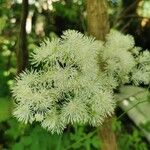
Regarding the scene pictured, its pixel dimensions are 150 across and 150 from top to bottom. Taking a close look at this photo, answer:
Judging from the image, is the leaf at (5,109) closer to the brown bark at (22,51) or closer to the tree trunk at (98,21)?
the brown bark at (22,51)

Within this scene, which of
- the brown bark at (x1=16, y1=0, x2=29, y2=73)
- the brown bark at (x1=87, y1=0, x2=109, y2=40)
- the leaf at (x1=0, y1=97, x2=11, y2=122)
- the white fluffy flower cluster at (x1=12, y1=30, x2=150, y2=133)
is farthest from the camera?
the leaf at (x1=0, y1=97, x2=11, y2=122)

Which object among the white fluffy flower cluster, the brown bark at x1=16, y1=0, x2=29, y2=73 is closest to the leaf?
the brown bark at x1=16, y1=0, x2=29, y2=73

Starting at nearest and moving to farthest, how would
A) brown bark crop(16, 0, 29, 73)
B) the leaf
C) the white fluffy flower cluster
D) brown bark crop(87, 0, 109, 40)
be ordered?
the white fluffy flower cluster, brown bark crop(87, 0, 109, 40), brown bark crop(16, 0, 29, 73), the leaf

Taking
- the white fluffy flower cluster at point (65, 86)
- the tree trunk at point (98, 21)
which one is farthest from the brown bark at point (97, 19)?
the white fluffy flower cluster at point (65, 86)

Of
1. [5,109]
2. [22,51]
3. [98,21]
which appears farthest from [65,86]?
[5,109]

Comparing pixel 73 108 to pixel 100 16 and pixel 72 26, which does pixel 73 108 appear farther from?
pixel 72 26

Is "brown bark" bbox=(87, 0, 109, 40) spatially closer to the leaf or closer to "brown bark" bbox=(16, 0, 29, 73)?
"brown bark" bbox=(16, 0, 29, 73)

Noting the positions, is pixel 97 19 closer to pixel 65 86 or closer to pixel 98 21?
pixel 98 21

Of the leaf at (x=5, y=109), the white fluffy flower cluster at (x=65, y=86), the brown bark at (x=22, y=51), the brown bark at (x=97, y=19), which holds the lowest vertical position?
the leaf at (x=5, y=109)

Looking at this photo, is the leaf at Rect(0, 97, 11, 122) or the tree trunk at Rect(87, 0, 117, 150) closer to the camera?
the tree trunk at Rect(87, 0, 117, 150)

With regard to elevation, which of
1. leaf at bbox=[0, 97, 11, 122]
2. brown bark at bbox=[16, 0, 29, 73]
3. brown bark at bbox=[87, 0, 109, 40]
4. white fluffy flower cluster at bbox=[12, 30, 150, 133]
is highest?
brown bark at bbox=[87, 0, 109, 40]

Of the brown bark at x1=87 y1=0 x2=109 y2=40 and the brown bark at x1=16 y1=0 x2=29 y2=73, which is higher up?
the brown bark at x1=87 y1=0 x2=109 y2=40
